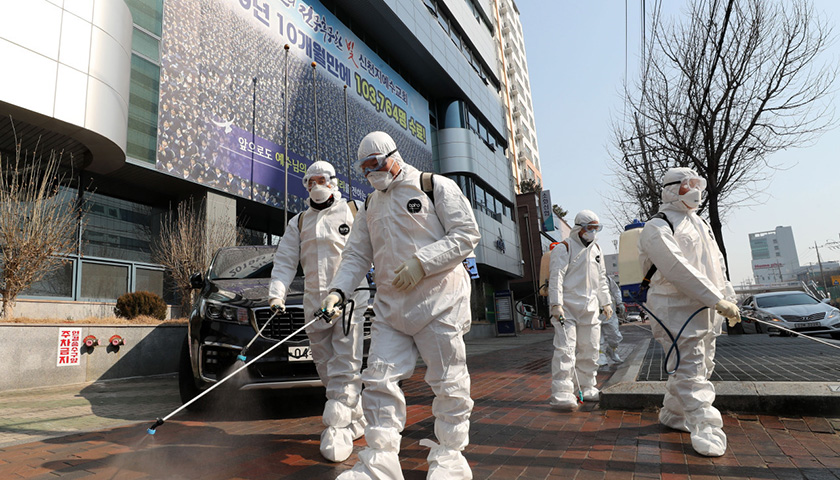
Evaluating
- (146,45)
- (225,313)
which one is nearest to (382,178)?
(225,313)

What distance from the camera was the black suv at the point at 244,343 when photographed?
14.5ft

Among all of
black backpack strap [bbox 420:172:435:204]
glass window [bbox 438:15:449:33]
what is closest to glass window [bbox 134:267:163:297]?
black backpack strap [bbox 420:172:435:204]

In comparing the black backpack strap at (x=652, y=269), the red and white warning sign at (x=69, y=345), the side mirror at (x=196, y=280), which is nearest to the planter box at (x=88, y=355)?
the red and white warning sign at (x=69, y=345)

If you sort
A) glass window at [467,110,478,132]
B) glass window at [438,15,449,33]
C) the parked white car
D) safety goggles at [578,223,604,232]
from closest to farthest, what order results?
safety goggles at [578,223,604,232] → the parked white car → glass window at [438,15,449,33] → glass window at [467,110,478,132]

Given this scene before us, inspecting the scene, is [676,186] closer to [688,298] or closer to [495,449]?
[688,298]

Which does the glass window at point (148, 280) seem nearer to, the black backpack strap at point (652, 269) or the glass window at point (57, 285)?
the glass window at point (57, 285)

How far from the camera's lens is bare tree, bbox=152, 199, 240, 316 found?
12578 mm

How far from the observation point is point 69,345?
8.00 m

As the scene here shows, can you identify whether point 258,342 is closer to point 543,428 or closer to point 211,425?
point 211,425

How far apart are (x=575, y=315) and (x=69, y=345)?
26.4ft

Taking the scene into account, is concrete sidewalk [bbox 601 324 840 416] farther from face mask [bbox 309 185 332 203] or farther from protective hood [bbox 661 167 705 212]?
face mask [bbox 309 185 332 203]

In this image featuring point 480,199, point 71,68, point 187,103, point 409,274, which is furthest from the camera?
point 480,199

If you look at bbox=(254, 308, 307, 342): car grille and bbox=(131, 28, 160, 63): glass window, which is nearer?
bbox=(254, 308, 307, 342): car grille

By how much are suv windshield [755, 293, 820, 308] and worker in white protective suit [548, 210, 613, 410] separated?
10460 millimetres
